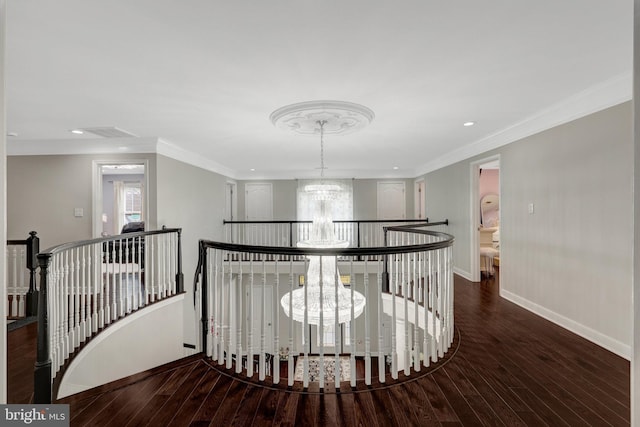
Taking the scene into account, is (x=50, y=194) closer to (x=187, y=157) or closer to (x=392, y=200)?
(x=187, y=157)

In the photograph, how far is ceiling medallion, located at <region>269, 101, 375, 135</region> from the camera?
318 centimetres

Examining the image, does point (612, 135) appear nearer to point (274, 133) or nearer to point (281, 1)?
point (281, 1)

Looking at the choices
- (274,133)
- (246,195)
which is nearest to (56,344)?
(274,133)

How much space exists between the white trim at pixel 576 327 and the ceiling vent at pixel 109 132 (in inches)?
242

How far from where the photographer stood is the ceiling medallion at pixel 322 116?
3184 mm

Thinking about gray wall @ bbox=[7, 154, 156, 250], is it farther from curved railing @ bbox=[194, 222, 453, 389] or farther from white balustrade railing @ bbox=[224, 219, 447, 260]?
curved railing @ bbox=[194, 222, 453, 389]

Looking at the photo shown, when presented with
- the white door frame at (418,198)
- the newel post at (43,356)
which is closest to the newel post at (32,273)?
the newel post at (43,356)

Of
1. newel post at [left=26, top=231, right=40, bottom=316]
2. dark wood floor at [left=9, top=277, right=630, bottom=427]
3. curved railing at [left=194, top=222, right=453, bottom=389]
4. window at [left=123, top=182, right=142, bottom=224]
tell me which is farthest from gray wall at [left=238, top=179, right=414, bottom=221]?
dark wood floor at [left=9, top=277, right=630, bottom=427]

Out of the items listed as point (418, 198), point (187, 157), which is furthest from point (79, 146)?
point (418, 198)

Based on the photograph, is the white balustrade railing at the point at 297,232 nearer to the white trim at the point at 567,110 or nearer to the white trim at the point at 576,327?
the white trim at the point at 567,110

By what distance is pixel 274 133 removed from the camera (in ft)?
14.6

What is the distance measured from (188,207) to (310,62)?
4.60 m

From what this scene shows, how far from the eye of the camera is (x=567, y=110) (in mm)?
3230

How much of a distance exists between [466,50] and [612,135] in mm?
1888
